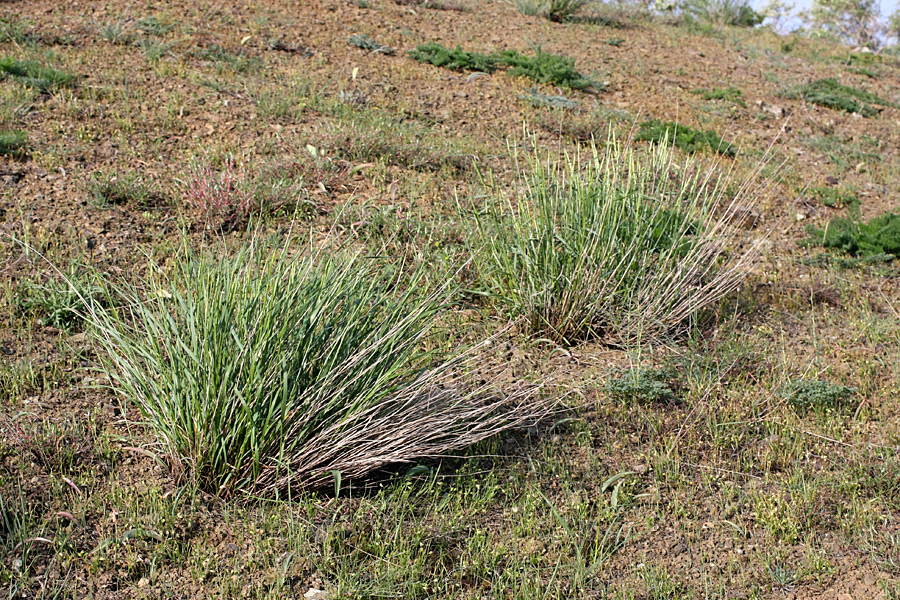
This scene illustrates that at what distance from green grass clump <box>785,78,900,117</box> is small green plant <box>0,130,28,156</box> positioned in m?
7.86

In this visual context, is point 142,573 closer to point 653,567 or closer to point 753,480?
point 653,567

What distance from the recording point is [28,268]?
167 inches

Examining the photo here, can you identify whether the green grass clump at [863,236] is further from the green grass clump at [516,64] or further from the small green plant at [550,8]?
the small green plant at [550,8]

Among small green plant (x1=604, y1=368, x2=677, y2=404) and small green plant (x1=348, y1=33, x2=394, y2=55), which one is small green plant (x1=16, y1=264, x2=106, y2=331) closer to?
small green plant (x1=604, y1=368, x2=677, y2=404)

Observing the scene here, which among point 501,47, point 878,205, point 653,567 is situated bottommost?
point 653,567

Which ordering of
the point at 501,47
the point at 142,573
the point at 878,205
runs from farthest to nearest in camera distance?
the point at 501,47 → the point at 878,205 → the point at 142,573

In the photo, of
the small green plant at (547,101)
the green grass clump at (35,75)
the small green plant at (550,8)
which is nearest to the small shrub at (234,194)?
the green grass clump at (35,75)

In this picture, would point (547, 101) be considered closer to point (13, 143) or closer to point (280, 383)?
point (13, 143)

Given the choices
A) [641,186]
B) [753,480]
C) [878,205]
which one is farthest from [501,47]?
[753,480]

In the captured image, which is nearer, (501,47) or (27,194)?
(27,194)

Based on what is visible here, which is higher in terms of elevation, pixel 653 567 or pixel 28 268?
pixel 28 268

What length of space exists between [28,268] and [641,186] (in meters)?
3.36

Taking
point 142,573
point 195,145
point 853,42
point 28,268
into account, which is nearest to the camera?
point 142,573

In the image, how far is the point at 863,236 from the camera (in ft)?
19.0
